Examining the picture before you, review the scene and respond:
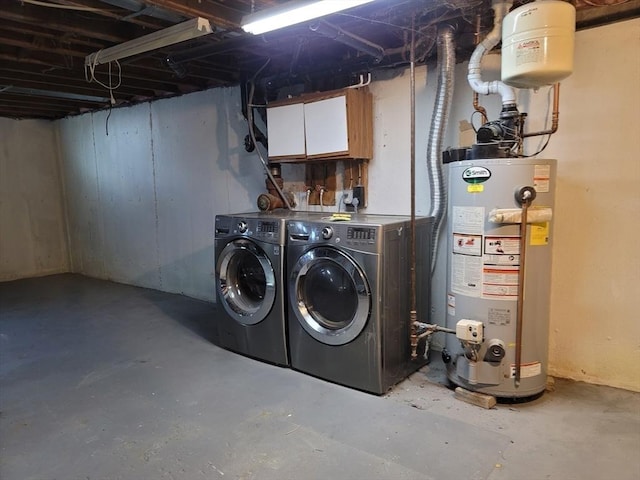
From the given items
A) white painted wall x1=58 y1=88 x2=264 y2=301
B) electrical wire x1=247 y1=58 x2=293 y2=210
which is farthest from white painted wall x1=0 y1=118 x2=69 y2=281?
electrical wire x1=247 y1=58 x2=293 y2=210

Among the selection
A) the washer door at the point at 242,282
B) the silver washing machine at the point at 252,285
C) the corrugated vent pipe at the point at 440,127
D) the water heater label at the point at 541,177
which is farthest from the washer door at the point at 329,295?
the water heater label at the point at 541,177

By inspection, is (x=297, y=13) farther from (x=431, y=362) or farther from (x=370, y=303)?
(x=431, y=362)

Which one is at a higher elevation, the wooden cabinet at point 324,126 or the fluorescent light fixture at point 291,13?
the fluorescent light fixture at point 291,13

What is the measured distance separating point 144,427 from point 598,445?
2.32 metres

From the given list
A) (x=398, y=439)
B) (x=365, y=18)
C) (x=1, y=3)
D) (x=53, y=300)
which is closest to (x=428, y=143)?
(x=365, y=18)

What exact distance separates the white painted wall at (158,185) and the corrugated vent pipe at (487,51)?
2.22 m

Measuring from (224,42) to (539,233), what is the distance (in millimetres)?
2429

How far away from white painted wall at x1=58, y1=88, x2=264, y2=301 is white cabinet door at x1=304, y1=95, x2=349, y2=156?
98 cm

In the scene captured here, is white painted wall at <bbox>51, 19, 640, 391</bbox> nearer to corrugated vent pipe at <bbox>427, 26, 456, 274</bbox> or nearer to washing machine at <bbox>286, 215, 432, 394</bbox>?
corrugated vent pipe at <bbox>427, 26, 456, 274</bbox>

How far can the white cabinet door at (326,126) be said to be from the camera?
3.13 m

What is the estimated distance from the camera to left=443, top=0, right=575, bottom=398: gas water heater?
227 centimetres

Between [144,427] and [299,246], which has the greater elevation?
[299,246]

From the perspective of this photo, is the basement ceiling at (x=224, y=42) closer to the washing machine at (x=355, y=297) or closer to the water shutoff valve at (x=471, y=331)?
the washing machine at (x=355, y=297)

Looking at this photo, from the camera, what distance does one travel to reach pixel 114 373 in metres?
3.01
